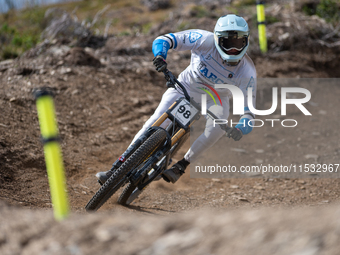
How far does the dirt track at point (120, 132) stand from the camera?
4.39 metres

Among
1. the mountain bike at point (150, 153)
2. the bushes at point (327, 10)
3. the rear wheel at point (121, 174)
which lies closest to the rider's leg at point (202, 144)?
the mountain bike at point (150, 153)

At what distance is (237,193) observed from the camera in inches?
193

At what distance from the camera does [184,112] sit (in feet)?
12.6

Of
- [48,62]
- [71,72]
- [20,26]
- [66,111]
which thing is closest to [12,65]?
[48,62]

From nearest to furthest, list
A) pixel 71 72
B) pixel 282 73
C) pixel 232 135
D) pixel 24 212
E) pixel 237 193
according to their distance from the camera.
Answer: pixel 24 212 → pixel 232 135 → pixel 237 193 → pixel 71 72 → pixel 282 73

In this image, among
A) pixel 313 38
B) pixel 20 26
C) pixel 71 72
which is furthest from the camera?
pixel 20 26

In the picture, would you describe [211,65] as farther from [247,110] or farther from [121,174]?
[121,174]

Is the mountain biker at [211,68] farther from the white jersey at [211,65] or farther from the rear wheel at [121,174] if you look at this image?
the rear wheel at [121,174]

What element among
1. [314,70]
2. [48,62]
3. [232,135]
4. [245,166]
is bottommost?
[245,166]

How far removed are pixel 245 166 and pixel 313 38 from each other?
5418 millimetres

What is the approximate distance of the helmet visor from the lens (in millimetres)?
3935

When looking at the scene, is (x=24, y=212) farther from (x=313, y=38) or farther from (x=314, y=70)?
(x=313, y=38)

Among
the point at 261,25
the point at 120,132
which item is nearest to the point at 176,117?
the point at 120,132

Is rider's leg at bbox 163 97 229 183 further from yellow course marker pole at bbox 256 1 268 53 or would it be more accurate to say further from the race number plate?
yellow course marker pole at bbox 256 1 268 53
